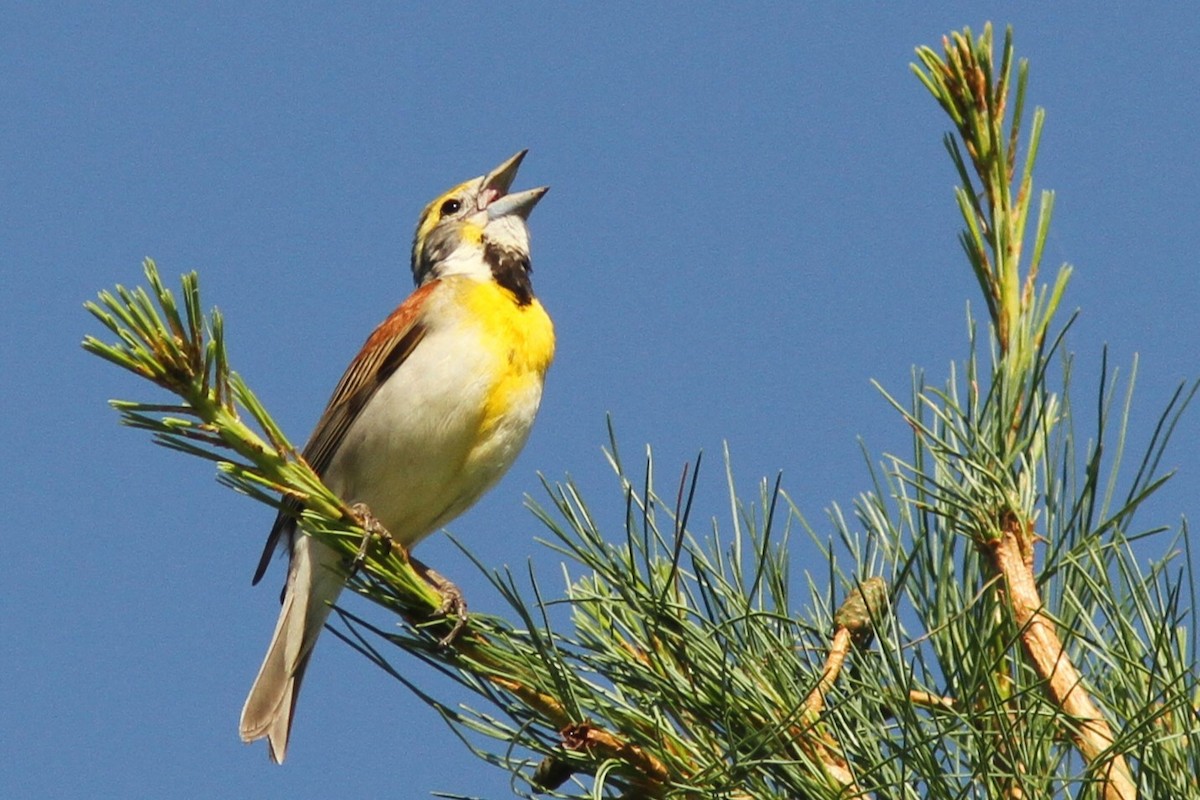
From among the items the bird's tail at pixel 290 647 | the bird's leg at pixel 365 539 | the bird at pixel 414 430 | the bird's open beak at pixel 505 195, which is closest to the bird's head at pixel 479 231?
the bird's open beak at pixel 505 195

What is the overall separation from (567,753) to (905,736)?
0.72 metres

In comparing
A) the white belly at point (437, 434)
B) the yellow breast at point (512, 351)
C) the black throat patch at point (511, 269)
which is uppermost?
the black throat patch at point (511, 269)

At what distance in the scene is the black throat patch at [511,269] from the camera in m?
7.02

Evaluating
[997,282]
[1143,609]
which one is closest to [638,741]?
[1143,609]

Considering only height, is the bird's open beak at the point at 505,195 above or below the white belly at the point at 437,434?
above

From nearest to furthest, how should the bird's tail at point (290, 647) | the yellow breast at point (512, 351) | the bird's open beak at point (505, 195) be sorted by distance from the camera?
the bird's tail at point (290, 647) < the yellow breast at point (512, 351) < the bird's open beak at point (505, 195)

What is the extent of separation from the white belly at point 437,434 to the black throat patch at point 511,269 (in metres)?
0.78

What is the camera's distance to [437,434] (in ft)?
19.6

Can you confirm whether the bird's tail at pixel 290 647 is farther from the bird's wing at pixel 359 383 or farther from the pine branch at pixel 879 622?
the pine branch at pixel 879 622

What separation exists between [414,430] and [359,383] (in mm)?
647

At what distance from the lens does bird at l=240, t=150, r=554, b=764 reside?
6.00m

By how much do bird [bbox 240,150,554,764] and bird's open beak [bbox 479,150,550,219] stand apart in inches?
46.3

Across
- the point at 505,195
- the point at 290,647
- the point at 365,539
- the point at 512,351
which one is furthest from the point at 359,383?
the point at 365,539

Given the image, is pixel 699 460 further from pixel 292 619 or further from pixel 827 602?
pixel 292 619
